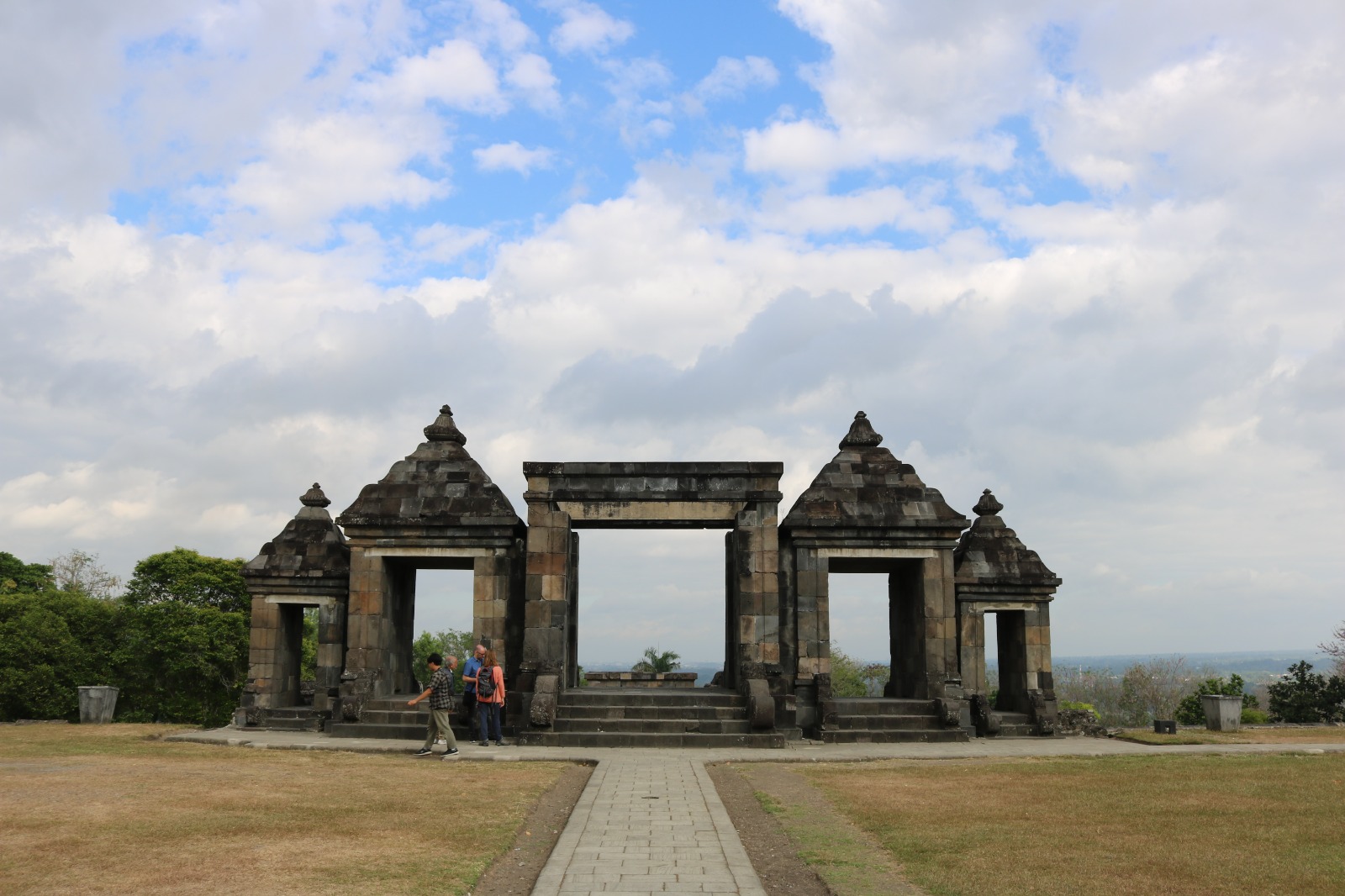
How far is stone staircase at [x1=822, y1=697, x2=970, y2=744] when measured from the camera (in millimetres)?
18797

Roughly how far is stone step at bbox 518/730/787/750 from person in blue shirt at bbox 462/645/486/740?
1.35 m

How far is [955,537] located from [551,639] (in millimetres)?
8218

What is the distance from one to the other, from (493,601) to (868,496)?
7924mm

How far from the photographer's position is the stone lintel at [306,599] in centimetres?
2158

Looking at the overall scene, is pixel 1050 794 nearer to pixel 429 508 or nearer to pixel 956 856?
pixel 956 856

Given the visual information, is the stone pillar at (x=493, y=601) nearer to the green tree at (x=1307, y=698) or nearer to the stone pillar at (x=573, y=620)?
the stone pillar at (x=573, y=620)

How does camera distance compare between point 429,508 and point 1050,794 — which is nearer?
point 1050,794

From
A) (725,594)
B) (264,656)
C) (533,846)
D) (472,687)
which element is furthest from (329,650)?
(533,846)

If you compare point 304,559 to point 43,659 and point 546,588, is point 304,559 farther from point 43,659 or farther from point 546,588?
point 43,659

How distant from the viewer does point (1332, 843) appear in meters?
8.73

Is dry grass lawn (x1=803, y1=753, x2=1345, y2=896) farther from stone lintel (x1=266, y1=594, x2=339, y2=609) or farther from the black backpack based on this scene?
stone lintel (x1=266, y1=594, x2=339, y2=609)

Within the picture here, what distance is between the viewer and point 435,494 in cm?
2097

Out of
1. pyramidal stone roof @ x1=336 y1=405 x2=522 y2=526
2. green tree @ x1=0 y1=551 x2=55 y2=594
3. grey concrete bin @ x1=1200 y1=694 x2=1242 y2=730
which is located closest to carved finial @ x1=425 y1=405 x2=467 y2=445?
pyramidal stone roof @ x1=336 y1=405 x2=522 y2=526

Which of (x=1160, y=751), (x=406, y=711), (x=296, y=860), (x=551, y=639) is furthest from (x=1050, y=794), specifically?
(x=406, y=711)
